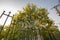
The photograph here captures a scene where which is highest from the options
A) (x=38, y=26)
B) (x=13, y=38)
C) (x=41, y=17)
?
(x=41, y=17)

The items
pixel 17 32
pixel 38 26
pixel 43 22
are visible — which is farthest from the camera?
pixel 43 22

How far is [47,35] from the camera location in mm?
26828

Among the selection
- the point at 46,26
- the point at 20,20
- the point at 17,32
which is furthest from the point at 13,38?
the point at 46,26

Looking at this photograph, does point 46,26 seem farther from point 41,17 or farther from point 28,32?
point 28,32

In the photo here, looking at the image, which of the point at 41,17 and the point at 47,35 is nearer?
the point at 47,35

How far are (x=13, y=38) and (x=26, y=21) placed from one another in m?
4.29

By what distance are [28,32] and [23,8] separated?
6.20 m

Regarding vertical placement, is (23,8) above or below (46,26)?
above

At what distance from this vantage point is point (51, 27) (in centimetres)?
2883

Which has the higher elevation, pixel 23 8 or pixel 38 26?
pixel 23 8

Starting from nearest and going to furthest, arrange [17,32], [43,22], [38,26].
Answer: [17,32], [38,26], [43,22]

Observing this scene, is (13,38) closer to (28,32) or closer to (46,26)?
(28,32)

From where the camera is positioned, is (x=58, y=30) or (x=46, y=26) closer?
(x=46, y=26)

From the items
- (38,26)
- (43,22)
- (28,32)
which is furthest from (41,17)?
(28,32)
